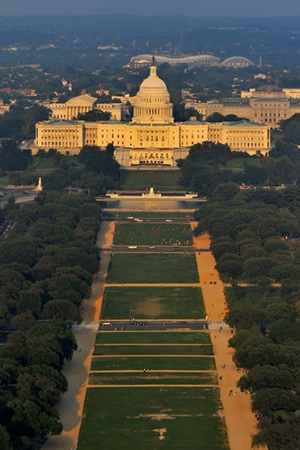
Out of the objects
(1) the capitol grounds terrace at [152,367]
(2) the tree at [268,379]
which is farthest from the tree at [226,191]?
(2) the tree at [268,379]

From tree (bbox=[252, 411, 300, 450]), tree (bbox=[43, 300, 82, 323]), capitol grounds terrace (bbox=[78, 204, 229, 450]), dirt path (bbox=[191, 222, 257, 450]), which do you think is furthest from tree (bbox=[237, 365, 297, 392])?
tree (bbox=[43, 300, 82, 323])

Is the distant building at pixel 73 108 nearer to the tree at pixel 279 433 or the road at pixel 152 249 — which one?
the road at pixel 152 249

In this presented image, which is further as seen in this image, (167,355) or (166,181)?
(166,181)

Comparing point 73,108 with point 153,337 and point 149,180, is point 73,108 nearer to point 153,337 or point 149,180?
point 149,180

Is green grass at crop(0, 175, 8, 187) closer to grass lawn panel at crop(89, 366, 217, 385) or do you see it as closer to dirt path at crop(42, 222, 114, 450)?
dirt path at crop(42, 222, 114, 450)

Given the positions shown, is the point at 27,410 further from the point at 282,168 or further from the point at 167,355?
the point at 282,168

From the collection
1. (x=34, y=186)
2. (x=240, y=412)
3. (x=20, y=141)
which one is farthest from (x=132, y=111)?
(x=240, y=412)
